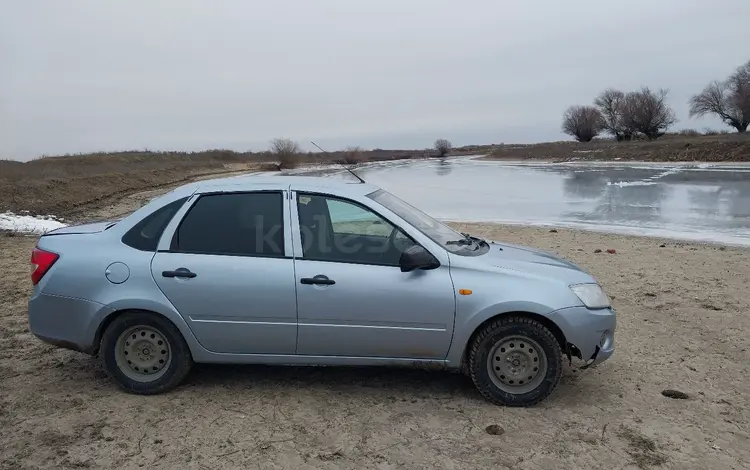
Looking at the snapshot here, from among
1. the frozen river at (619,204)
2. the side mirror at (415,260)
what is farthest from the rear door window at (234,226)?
the frozen river at (619,204)

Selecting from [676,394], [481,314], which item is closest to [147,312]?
[481,314]

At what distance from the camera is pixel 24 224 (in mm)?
16266

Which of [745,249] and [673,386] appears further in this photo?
[745,249]

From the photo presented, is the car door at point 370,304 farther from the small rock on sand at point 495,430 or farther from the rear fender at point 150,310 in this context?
the rear fender at point 150,310

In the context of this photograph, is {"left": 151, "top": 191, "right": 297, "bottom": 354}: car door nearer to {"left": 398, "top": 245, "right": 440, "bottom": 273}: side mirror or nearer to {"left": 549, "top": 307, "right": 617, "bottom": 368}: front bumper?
{"left": 398, "top": 245, "right": 440, "bottom": 273}: side mirror

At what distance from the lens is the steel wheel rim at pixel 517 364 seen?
4406mm

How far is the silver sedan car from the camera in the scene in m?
4.38

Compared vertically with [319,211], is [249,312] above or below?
below

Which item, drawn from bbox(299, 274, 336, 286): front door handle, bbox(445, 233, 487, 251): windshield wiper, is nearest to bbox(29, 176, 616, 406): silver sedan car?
bbox(299, 274, 336, 286): front door handle

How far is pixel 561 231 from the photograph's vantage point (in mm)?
14109

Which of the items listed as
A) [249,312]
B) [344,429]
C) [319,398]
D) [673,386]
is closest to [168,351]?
[249,312]

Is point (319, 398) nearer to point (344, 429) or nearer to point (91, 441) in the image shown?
point (344, 429)

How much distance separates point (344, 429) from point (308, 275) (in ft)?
3.59

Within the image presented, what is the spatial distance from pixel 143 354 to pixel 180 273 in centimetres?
72
